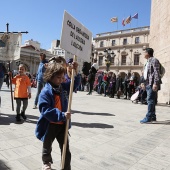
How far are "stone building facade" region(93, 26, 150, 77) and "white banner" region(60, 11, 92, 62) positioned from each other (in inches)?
1821

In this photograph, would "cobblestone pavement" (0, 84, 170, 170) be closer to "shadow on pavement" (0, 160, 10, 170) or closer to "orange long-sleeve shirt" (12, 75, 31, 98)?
"shadow on pavement" (0, 160, 10, 170)

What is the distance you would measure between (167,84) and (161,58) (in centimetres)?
155

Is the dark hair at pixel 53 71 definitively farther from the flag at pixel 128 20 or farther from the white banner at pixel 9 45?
→ the flag at pixel 128 20

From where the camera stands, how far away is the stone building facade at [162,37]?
10430 millimetres

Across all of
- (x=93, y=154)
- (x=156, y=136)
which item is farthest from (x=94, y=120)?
(x=93, y=154)

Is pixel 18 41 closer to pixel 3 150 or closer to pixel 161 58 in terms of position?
pixel 3 150

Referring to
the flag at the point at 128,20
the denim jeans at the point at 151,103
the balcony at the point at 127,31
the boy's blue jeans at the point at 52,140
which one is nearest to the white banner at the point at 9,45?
the denim jeans at the point at 151,103

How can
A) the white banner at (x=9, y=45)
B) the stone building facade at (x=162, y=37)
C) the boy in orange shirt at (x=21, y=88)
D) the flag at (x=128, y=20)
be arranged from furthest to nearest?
the flag at (x=128, y=20) < the stone building facade at (x=162, y=37) < the white banner at (x=9, y=45) < the boy in orange shirt at (x=21, y=88)

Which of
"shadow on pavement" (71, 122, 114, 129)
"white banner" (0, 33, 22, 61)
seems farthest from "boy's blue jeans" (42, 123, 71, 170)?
"white banner" (0, 33, 22, 61)

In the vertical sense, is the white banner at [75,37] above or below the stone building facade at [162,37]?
below

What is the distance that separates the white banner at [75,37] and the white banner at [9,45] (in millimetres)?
3974

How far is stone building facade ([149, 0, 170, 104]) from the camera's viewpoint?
10.4m

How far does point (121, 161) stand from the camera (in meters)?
3.01

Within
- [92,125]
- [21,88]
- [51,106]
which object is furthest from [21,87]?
[51,106]
